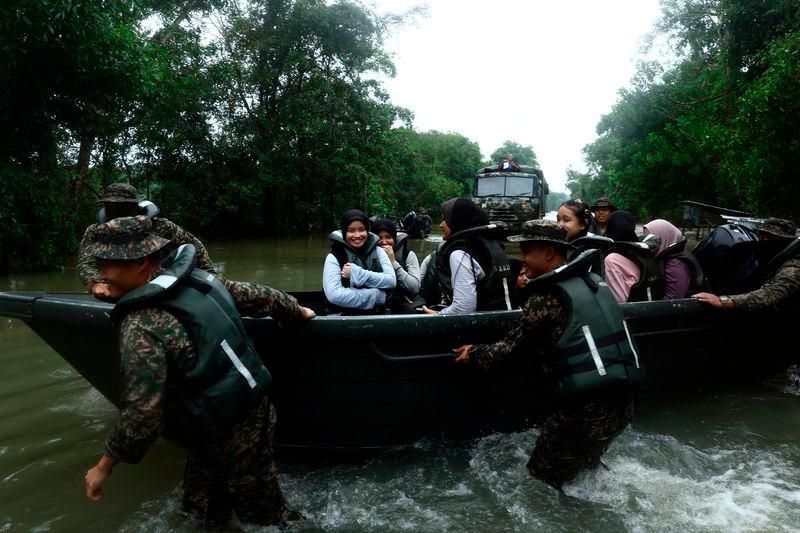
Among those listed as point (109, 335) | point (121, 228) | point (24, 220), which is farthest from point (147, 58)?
point (121, 228)

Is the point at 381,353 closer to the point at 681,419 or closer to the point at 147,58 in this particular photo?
the point at 681,419

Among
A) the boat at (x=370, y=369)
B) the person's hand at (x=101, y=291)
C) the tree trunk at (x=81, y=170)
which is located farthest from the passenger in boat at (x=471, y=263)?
the tree trunk at (x=81, y=170)

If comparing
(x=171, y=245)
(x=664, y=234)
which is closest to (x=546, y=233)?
(x=664, y=234)

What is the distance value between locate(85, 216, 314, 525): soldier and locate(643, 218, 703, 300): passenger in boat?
333 cm

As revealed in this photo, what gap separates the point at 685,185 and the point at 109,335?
92.8 feet

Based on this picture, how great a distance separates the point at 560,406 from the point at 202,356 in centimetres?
179

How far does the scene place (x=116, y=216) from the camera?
420 cm

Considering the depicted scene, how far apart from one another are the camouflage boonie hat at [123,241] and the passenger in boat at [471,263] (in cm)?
185

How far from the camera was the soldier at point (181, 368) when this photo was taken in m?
2.19

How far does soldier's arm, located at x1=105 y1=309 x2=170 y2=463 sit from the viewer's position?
2.17 m

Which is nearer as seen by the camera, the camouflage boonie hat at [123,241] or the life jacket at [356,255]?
the camouflage boonie hat at [123,241]

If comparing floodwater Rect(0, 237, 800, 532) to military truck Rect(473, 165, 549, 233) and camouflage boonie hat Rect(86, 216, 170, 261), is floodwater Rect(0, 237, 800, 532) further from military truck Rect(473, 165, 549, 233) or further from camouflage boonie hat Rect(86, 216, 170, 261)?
military truck Rect(473, 165, 549, 233)

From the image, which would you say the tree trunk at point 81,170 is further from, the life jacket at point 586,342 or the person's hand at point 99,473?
the life jacket at point 586,342

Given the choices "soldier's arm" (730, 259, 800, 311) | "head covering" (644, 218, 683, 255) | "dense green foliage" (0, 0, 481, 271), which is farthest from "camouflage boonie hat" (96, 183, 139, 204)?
"dense green foliage" (0, 0, 481, 271)
